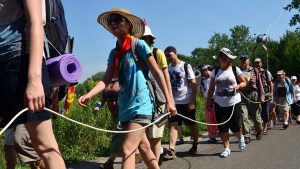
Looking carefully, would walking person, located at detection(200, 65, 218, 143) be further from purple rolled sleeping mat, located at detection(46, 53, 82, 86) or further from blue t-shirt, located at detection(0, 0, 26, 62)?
blue t-shirt, located at detection(0, 0, 26, 62)

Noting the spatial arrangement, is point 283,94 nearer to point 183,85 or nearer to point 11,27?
point 183,85

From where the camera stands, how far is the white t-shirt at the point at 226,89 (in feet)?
24.4

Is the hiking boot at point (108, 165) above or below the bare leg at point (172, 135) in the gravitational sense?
below

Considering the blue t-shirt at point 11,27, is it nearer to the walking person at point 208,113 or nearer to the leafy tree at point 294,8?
the walking person at point 208,113

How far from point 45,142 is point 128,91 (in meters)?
1.69

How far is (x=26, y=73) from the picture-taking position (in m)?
2.43

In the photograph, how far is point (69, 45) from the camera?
350 cm

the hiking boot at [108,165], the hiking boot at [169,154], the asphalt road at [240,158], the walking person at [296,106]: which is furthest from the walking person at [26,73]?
the walking person at [296,106]

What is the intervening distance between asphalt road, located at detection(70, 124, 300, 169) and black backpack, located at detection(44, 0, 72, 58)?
3449 mm

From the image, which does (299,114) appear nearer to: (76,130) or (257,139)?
(257,139)

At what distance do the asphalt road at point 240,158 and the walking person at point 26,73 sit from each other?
3.86 meters

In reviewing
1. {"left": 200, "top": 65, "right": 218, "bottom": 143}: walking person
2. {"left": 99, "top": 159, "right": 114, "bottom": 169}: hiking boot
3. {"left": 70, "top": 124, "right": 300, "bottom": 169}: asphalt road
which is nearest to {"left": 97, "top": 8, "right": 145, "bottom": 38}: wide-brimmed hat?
{"left": 99, "top": 159, "right": 114, "bottom": 169}: hiking boot

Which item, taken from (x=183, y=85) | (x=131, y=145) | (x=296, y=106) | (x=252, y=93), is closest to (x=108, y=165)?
(x=131, y=145)

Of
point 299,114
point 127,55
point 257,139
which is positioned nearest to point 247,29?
point 299,114
